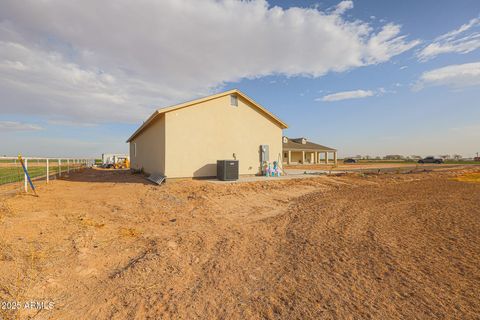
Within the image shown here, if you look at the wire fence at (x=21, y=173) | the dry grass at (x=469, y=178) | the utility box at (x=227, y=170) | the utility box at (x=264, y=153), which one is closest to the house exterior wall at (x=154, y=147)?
the utility box at (x=227, y=170)

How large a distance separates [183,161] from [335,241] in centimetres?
981

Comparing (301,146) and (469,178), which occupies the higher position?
(301,146)

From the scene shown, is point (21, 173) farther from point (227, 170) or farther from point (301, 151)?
point (301, 151)

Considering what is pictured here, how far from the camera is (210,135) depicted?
46.8ft

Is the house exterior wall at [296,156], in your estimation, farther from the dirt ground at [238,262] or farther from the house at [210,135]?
the dirt ground at [238,262]

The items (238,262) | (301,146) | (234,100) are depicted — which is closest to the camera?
(238,262)

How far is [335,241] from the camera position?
17.5ft

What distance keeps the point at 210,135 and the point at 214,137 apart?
298mm

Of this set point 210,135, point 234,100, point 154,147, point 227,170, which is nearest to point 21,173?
point 154,147

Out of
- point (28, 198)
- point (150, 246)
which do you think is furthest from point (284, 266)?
point (28, 198)

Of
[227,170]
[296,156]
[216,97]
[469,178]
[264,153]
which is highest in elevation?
[216,97]

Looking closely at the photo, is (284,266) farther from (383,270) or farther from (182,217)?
(182,217)

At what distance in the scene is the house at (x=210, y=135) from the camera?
13031 mm

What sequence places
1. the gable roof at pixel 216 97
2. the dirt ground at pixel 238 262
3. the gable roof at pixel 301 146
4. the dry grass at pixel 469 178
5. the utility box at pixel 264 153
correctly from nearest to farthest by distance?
the dirt ground at pixel 238 262 < the gable roof at pixel 216 97 < the utility box at pixel 264 153 < the dry grass at pixel 469 178 < the gable roof at pixel 301 146
